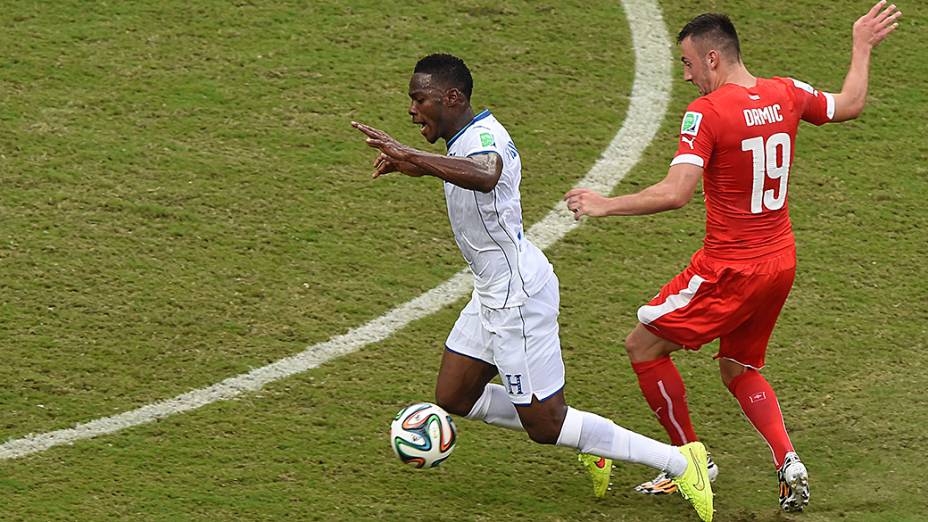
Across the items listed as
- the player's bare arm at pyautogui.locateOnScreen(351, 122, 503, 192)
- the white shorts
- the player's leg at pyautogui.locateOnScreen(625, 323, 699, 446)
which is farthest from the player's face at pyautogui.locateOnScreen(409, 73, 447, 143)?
the player's leg at pyautogui.locateOnScreen(625, 323, 699, 446)

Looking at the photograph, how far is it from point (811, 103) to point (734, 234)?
664 mm

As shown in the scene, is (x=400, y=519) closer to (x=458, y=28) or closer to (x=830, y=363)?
(x=830, y=363)

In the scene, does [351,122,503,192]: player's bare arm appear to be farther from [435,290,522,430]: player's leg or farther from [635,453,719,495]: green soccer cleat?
[635,453,719,495]: green soccer cleat

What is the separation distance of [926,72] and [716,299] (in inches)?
198

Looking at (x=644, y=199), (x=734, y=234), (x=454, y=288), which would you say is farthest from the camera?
(x=454, y=288)

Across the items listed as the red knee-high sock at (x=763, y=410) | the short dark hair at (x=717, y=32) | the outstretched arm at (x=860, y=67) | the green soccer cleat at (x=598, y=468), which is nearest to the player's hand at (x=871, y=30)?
the outstretched arm at (x=860, y=67)

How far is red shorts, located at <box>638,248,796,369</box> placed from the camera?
6699 mm

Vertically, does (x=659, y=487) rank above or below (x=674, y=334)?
below

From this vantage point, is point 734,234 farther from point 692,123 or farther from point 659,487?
point 659,487

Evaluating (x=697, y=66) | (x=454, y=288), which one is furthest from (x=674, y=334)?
(x=454, y=288)

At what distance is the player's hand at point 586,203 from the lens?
6133 mm

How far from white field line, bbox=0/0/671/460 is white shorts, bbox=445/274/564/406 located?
5.27 ft

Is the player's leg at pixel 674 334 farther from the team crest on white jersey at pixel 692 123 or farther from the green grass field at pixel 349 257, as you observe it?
the team crest on white jersey at pixel 692 123

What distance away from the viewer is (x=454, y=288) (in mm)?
8688
